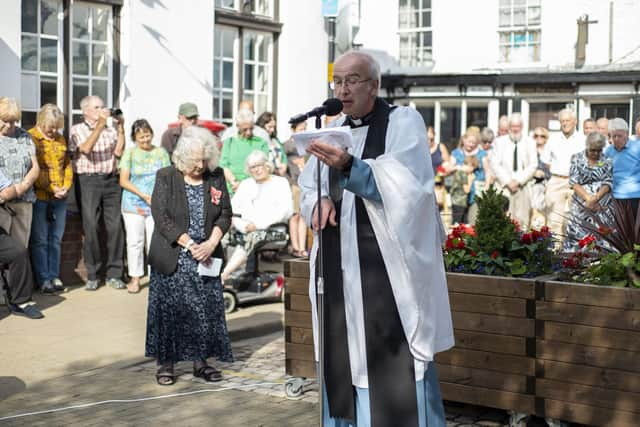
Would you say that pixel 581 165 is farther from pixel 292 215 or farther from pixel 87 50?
pixel 87 50

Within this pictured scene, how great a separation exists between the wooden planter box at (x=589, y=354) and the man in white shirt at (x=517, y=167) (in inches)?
371

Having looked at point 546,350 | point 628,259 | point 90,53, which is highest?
point 90,53

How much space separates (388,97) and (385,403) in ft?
80.9

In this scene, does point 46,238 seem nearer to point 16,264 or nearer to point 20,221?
point 20,221

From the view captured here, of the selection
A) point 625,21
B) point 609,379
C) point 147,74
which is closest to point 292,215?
point 147,74

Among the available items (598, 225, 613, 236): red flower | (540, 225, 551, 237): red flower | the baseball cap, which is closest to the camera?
the baseball cap

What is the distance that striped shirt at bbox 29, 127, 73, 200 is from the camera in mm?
10664

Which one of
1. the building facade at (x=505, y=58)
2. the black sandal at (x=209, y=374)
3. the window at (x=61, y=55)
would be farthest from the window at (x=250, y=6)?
the building facade at (x=505, y=58)

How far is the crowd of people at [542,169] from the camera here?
36.4 feet

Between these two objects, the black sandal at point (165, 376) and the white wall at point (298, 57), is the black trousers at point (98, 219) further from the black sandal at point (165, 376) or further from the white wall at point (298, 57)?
the white wall at point (298, 57)

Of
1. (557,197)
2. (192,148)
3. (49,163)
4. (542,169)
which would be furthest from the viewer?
(542,169)

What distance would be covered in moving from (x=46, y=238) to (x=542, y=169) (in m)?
7.91

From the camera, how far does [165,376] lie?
7.37m

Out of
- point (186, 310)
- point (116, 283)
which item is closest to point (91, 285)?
point (116, 283)
